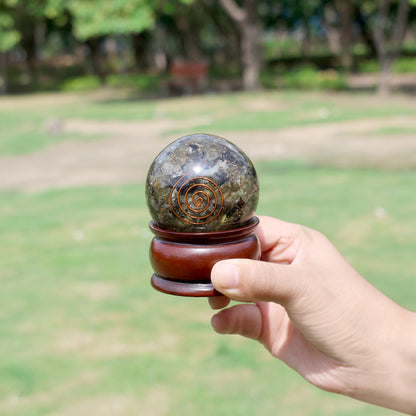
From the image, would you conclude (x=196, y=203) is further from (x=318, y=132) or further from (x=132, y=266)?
(x=318, y=132)

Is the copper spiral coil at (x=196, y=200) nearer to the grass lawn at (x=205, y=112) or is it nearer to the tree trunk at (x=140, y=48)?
the grass lawn at (x=205, y=112)

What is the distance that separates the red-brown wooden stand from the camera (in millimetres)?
2396

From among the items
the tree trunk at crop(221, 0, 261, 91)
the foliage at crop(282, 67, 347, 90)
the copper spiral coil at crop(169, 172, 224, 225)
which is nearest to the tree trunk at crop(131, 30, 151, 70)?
the tree trunk at crop(221, 0, 261, 91)

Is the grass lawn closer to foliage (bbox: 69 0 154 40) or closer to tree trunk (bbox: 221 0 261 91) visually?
tree trunk (bbox: 221 0 261 91)

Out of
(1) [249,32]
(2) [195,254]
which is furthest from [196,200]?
(1) [249,32]

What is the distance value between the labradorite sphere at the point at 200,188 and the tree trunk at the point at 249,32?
2594 cm

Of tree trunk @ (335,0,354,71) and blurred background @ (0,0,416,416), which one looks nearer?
blurred background @ (0,0,416,416)

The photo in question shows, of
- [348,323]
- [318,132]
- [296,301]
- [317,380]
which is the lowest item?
[318,132]

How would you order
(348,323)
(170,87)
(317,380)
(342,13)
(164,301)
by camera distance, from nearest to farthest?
(348,323)
(317,380)
(164,301)
(170,87)
(342,13)

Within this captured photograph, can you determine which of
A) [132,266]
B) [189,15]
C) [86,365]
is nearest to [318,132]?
[132,266]

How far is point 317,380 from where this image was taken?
2787mm

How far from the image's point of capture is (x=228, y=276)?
2.12 metres

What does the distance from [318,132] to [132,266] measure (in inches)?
424

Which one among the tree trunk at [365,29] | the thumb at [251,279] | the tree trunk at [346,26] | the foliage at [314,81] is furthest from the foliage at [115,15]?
the tree trunk at [365,29]
